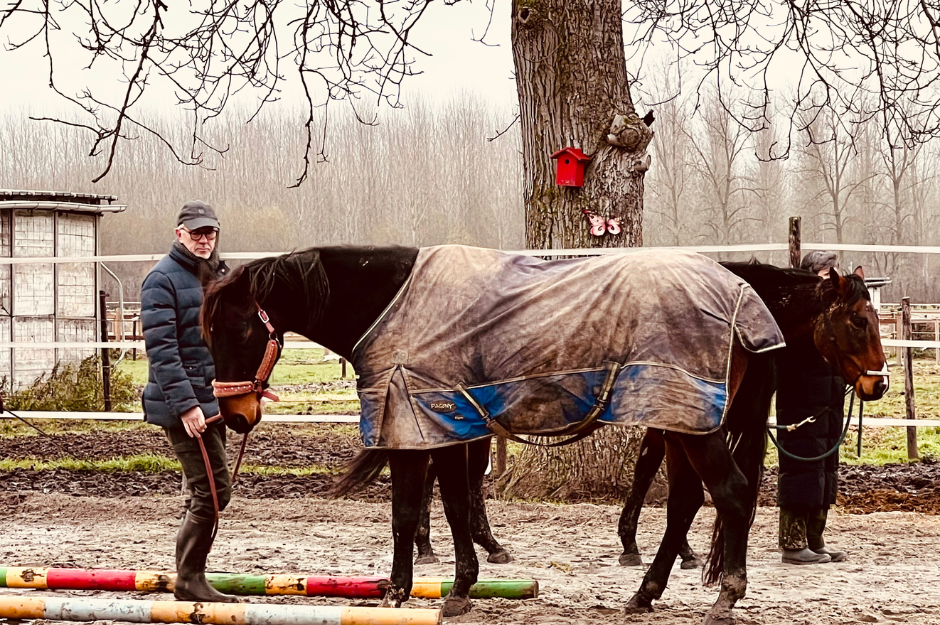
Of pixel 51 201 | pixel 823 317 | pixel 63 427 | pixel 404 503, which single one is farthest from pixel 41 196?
pixel 823 317

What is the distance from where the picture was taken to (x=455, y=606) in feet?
12.7

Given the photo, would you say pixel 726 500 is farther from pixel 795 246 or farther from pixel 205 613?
pixel 795 246

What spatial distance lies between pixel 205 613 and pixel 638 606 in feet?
5.85

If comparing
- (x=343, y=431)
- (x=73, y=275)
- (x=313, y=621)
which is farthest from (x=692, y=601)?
(x=73, y=275)

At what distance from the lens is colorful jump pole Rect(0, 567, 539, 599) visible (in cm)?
360

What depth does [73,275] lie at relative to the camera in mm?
13203

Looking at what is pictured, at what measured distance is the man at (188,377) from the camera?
153 inches

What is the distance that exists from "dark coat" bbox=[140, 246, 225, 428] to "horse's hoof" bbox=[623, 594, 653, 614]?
6.39 feet

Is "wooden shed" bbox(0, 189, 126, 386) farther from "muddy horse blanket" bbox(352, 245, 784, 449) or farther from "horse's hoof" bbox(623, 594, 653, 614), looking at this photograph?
"horse's hoof" bbox(623, 594, 653, 614)

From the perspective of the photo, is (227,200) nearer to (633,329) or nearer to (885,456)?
(885,456)

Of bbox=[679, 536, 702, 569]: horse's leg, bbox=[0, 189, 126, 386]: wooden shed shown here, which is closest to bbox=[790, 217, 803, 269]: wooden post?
bbox=[679, 536, 702, 569]: horse's leg

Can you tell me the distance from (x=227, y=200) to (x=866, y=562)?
32142mm

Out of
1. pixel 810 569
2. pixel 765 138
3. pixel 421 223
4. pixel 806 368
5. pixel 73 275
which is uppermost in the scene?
pixel 765 138

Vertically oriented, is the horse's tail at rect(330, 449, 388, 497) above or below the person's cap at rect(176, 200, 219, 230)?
below
